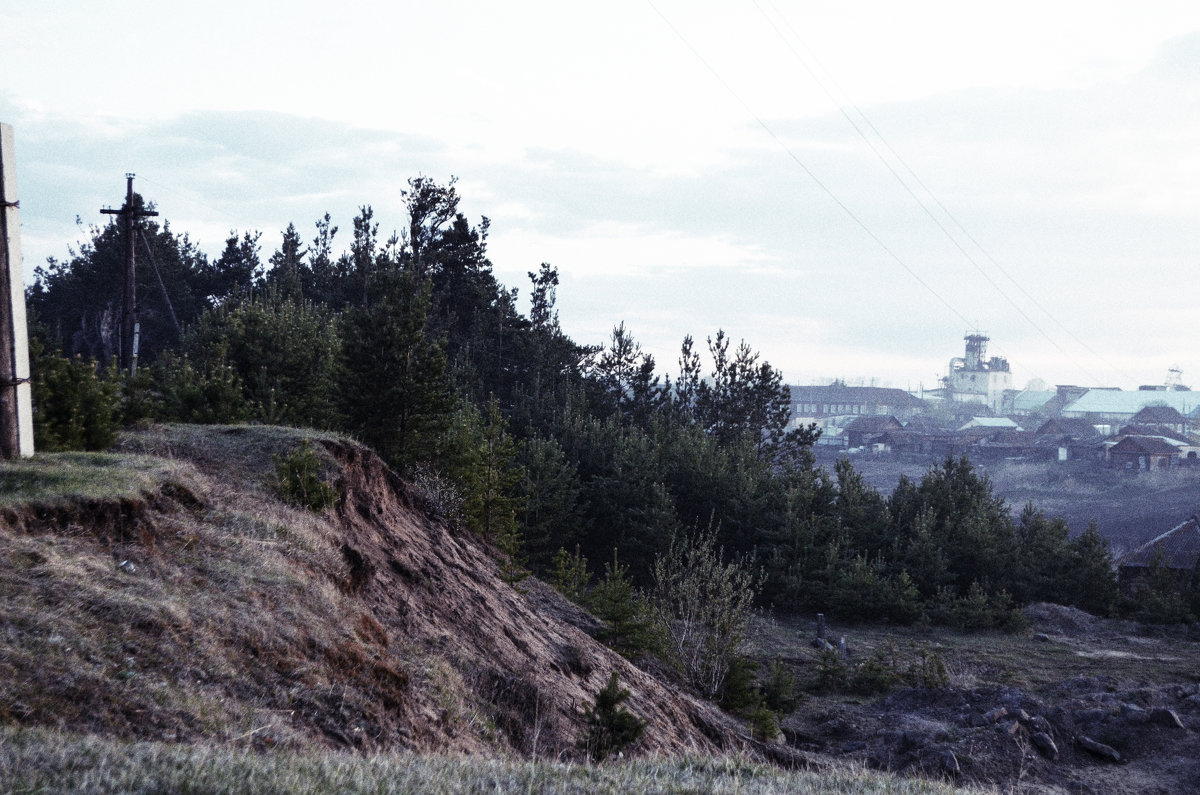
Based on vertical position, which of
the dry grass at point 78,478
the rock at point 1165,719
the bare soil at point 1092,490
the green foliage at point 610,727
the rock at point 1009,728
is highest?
the dry grass at point 78,478

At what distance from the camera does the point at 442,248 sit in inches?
2104

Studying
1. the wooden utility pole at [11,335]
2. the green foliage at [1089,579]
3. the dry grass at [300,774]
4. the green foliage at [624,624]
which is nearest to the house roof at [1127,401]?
the green foliage at [1089,579]

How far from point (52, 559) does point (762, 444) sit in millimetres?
46237

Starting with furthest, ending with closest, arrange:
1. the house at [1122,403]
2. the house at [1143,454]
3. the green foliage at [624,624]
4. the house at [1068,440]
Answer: the house at [1122,403]
the house at [1068,440]
the house at [1143,454]
the green foliage at [624,624]

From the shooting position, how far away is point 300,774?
5.37 metres

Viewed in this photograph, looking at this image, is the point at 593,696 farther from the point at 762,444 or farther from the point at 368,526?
the point at 762,444

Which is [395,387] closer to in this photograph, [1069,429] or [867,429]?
[867,429]

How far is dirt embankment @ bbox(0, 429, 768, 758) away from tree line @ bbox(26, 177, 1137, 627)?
349 cm

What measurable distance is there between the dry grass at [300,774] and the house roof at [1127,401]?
131849 mm

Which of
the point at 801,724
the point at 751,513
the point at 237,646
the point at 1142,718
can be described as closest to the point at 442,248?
the point at 751,513

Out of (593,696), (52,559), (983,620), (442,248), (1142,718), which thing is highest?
(442,248)

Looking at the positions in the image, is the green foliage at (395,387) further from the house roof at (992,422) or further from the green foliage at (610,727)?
the house roof at (992,422)

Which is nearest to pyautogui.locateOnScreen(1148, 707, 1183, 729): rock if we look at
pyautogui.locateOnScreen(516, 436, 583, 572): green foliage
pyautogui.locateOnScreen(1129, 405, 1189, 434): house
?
pyautogui.locateOnScreen(516, 436, 583, 572): green foliage

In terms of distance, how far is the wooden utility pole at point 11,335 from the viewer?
1030 cm
